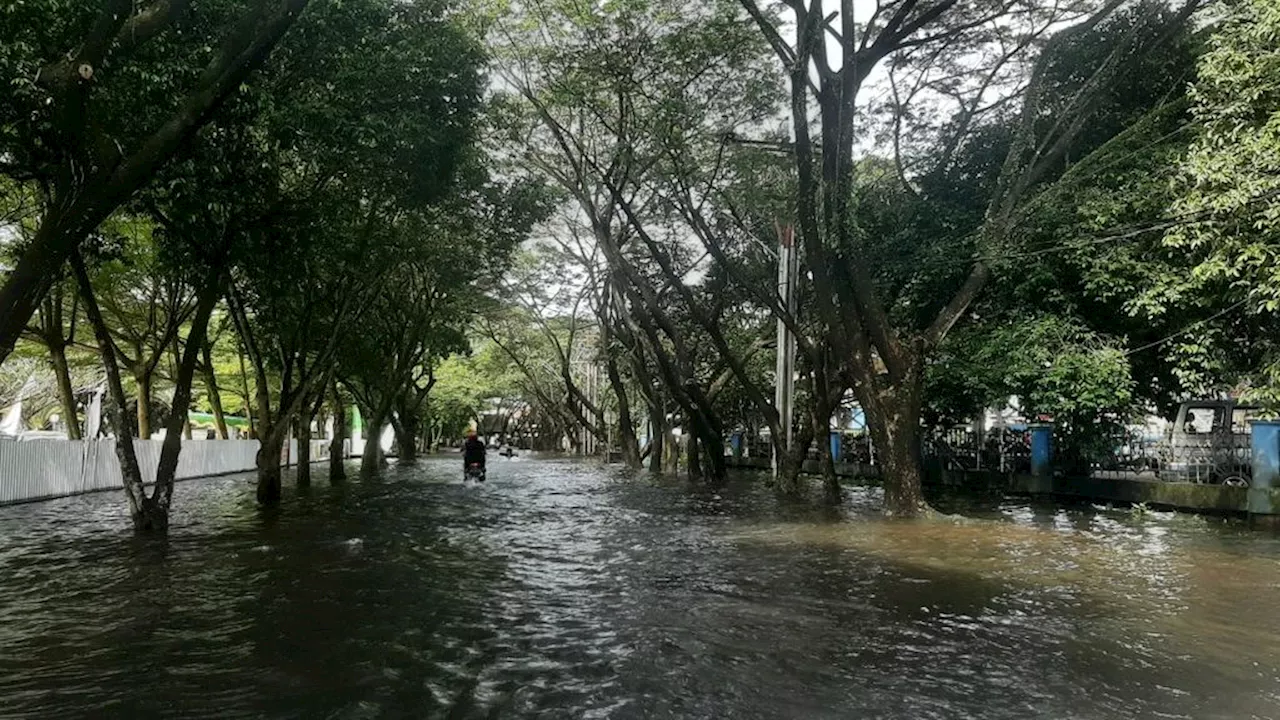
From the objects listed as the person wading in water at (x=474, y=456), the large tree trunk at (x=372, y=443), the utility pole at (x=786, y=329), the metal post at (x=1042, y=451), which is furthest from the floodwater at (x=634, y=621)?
the large tree trunk at (x=372, y=443)

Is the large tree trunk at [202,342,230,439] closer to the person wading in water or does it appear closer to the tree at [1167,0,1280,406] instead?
the person wading in water

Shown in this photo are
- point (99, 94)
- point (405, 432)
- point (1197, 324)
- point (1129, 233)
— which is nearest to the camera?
point (99, 94)

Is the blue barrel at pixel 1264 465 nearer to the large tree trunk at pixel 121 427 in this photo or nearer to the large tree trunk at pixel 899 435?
the large tree trunk at pixel 899 435

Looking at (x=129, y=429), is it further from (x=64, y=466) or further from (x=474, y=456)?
(x=474, y=456)

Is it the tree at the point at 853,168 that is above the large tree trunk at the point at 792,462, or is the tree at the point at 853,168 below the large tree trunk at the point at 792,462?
above

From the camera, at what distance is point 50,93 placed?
22.2ft

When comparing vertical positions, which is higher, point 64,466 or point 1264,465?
point 64,466

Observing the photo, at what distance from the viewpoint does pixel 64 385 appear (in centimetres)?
1919

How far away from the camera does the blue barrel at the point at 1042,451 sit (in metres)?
21.4

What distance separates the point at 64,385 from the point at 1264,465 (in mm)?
22558

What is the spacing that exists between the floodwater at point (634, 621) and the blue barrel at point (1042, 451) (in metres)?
7.41

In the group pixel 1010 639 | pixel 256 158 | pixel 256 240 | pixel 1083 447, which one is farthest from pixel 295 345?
pixel 1083 447

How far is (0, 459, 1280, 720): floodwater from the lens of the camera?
5156mm

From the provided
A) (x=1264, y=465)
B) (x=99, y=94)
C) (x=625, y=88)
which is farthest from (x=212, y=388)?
(x=1264, y=465)
